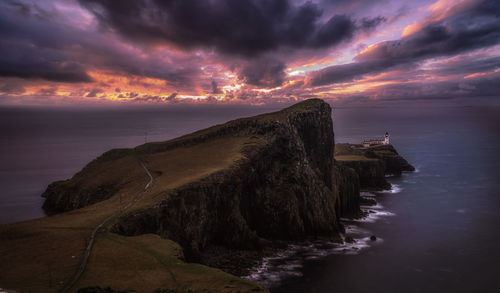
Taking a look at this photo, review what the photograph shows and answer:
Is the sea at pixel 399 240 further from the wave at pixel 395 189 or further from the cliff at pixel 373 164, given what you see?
the cliff at pixel 373 164

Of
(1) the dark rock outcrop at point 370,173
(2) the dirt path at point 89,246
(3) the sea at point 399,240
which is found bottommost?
(3) the sea at point 399,240

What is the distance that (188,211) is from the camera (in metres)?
47.1

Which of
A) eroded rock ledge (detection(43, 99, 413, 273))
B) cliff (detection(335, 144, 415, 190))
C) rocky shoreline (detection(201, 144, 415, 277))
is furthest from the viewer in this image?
cliff (detection(335, 144, 415, 190))

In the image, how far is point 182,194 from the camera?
156ft

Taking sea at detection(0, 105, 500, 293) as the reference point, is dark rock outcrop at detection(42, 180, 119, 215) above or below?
above

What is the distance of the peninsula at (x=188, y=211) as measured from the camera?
29172mm

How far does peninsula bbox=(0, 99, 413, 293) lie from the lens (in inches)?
1148

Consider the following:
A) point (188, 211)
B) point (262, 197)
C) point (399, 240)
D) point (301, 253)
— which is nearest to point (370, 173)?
point (399, 240)

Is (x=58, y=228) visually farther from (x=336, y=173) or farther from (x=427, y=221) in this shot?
(x=427, y=221)

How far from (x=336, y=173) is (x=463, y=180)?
6953 cm

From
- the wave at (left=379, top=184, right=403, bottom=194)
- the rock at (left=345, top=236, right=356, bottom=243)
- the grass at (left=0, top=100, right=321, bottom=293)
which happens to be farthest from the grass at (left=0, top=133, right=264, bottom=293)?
the wave at (left=379, top=184, right=403, bottom=194)

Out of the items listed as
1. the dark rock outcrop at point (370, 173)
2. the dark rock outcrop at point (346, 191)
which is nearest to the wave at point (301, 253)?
the dark rock outcrop at point (346, 191)

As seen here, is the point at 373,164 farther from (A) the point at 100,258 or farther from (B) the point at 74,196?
(A) the point at 100,258

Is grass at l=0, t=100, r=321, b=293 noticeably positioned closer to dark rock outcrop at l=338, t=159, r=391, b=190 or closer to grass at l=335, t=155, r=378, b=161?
dark rock outcrop at l=338, t=159, r=391, b=190
